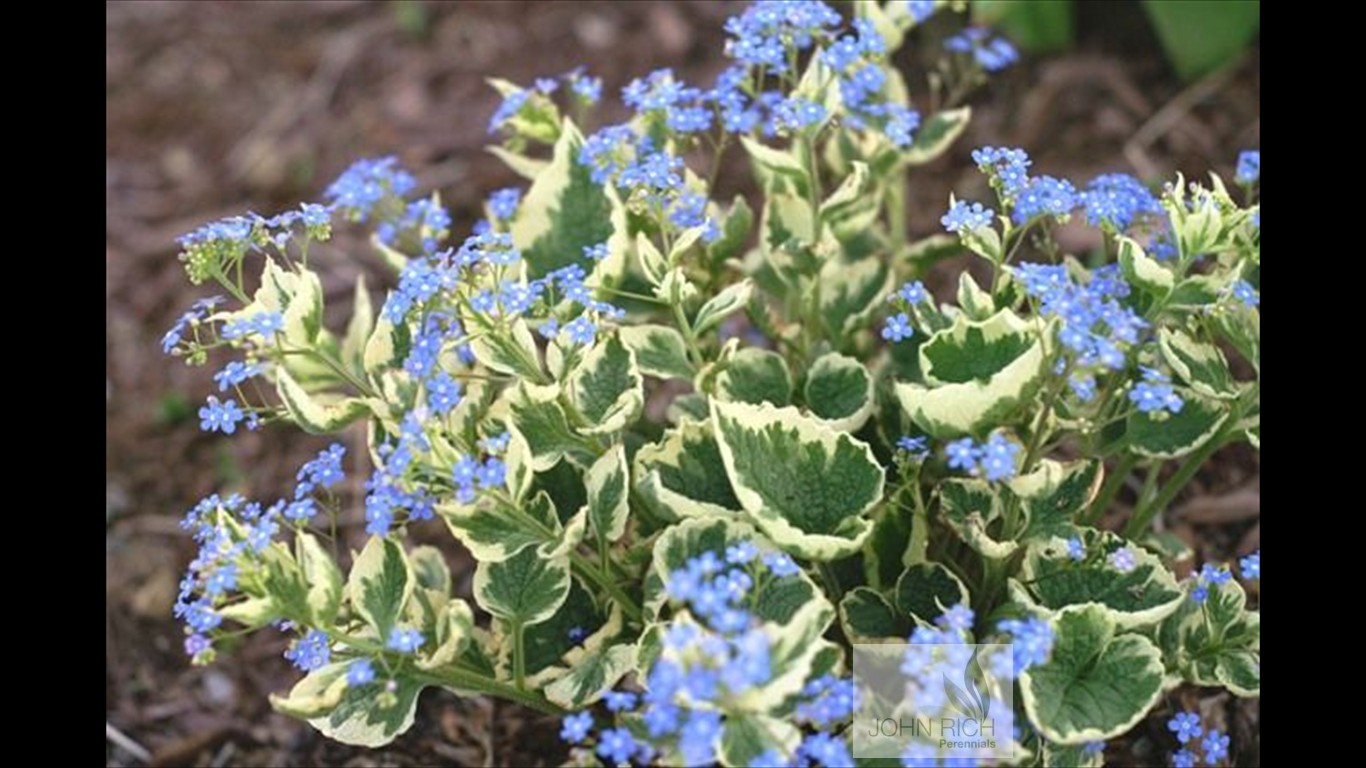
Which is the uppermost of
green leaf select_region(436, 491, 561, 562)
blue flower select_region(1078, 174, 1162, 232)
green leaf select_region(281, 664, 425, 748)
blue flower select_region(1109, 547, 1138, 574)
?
blue flower select_region(1078, 174, 1162, 232)

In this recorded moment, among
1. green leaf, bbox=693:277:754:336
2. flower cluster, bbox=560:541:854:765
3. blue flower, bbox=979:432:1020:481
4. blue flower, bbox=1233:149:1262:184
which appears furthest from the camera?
blue flower, bbox=1233:149:1262:184

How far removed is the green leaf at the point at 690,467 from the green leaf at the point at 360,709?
0.49m

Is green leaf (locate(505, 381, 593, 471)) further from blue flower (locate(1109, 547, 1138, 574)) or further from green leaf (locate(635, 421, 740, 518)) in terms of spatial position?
blue flower (locate(1109, 547, 1138, 574))

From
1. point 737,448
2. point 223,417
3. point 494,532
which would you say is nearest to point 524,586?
point 494,532

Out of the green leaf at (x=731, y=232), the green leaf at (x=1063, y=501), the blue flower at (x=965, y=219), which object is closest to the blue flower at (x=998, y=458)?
the green leaf at (x=1063, y=501)

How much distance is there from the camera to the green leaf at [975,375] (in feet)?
7.14

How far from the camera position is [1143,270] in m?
2.26

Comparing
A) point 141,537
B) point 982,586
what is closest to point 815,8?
point 982,586

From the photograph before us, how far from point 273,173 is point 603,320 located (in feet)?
6.97

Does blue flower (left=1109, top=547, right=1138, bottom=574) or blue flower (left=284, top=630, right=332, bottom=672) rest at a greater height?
blue flower (left=1109, top=547, right=1138, bottom=574)

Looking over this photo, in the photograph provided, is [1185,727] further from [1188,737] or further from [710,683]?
[710,683]

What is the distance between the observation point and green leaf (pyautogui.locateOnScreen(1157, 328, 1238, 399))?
2.34 meters

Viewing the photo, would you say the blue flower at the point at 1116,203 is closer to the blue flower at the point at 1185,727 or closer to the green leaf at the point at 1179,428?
the green leaf at the point at 1179,428
